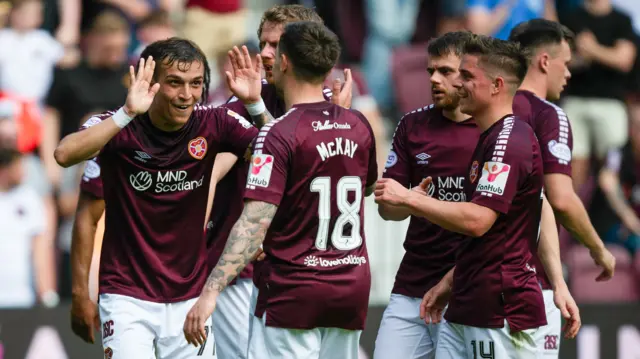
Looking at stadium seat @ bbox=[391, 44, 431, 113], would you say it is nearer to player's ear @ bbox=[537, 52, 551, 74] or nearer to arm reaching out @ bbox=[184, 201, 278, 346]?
player's ear @ bbox=[537, 52, 551, 74]

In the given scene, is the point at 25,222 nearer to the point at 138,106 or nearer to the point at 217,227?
the point at 217,227

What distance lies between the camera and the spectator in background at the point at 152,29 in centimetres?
1166

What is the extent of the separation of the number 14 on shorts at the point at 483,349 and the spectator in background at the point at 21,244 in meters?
5.38

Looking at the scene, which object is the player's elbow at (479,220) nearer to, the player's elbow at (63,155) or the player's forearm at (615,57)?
the player's elbow at (63,155)

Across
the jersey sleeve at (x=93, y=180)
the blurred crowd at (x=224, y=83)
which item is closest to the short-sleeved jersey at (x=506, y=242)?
the jersey sleeve at (x=93, y=180)

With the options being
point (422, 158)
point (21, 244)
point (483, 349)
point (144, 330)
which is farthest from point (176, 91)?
point (21, 244)

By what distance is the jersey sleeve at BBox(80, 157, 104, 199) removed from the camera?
6.56m

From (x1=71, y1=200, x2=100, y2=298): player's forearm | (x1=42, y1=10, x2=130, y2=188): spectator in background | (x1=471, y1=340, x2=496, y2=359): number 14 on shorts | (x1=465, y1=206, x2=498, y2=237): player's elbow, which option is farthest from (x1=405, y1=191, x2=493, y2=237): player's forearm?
(x1=42, y1=10, x2=130, y2=188): spectator in background

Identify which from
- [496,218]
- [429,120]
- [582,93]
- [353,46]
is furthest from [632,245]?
[496,218]

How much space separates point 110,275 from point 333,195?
57.7 inches

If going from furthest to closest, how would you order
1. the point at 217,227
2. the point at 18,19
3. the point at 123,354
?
the point at 18,19
the point at 217,227
the point at 123,354

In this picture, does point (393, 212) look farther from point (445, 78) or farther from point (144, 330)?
point (144, 330)

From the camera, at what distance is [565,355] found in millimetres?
10844

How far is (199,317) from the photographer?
5.64 meters
